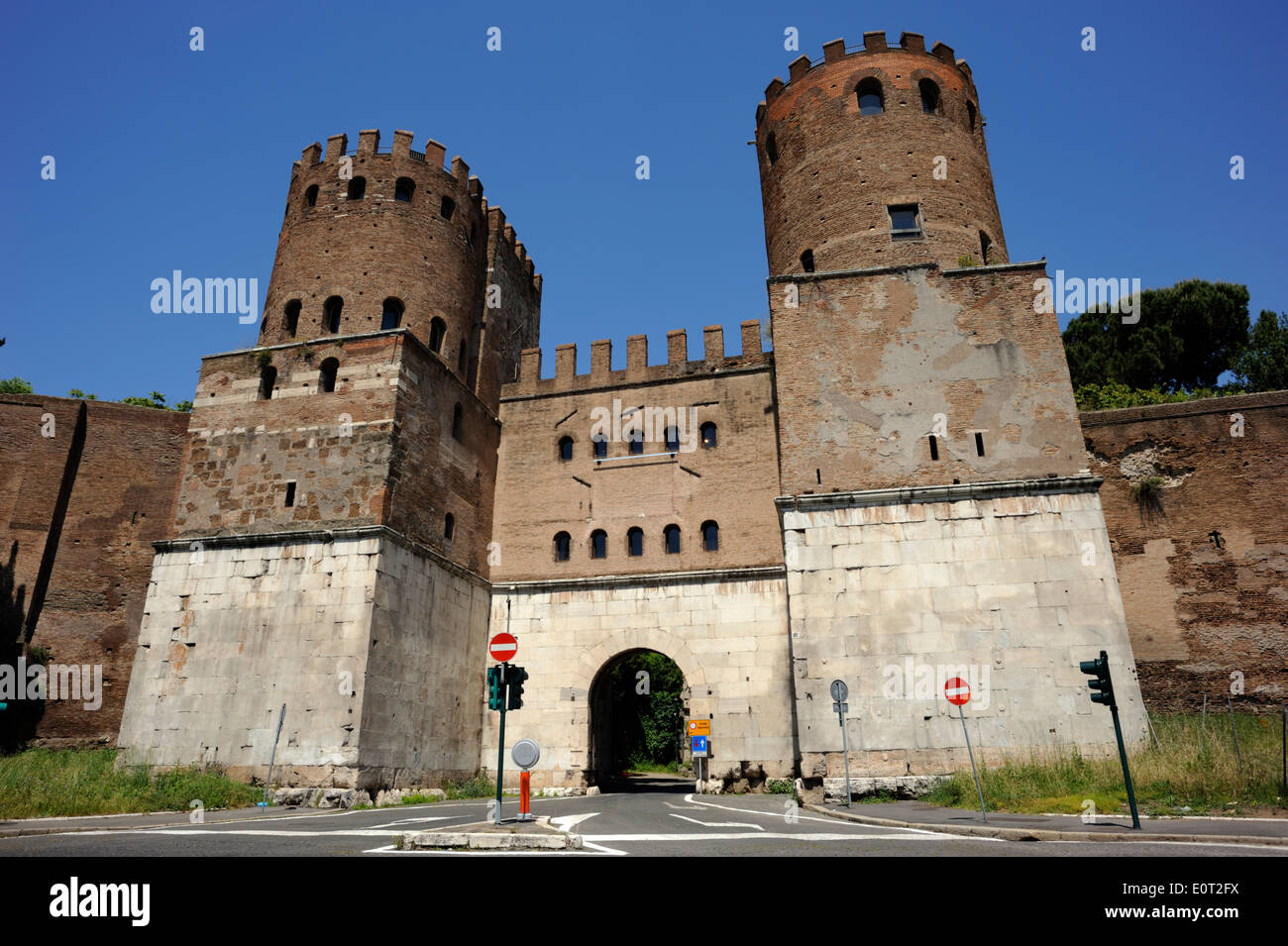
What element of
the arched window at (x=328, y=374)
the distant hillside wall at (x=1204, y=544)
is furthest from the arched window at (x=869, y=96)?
the arched window at (x=328, y=374)

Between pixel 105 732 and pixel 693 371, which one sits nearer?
pixel 105 732

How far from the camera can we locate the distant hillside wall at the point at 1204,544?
1862 cm

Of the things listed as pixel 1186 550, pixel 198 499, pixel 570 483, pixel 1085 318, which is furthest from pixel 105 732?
pixel 1085 318

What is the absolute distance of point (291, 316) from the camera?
21188mm

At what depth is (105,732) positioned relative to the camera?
65.6ft

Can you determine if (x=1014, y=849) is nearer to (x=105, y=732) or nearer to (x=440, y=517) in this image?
(x=440, y=517)

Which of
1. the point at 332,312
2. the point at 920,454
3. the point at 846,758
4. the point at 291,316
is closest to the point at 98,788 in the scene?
the point at 291,316

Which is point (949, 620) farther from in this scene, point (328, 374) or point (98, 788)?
point (98, 788)

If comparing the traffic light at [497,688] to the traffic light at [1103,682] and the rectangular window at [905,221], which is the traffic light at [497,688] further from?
the rectangular window at [905,221]

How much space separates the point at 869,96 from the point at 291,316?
16.4 m

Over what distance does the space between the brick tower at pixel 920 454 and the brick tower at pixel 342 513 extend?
8.58 meters

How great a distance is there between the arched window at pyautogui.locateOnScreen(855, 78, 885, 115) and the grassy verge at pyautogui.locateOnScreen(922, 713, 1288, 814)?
1552 centimetres

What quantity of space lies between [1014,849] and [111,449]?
24.1m
